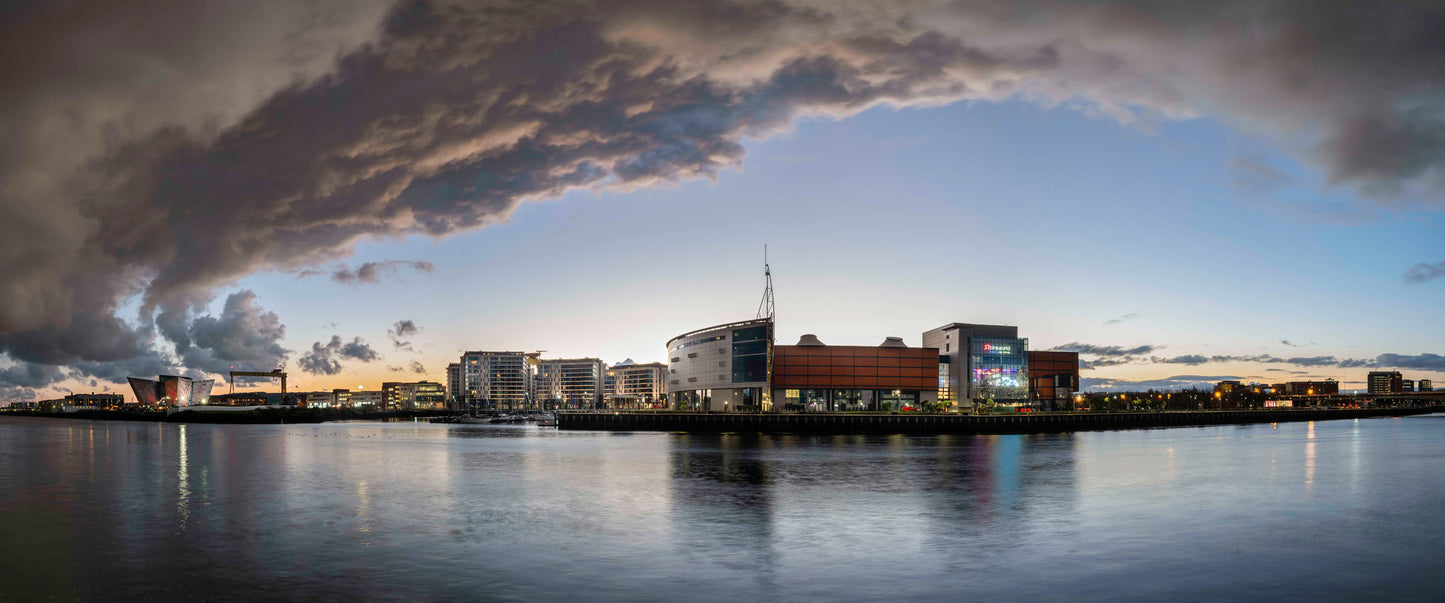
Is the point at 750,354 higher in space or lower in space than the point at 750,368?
higher

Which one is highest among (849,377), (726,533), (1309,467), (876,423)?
(726,533)

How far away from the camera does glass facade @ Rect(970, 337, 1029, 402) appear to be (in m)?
194

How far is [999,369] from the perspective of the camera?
19562 centimetres

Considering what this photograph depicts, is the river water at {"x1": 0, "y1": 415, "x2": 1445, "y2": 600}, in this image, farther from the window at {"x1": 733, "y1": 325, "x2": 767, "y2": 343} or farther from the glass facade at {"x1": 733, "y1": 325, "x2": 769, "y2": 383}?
the window at {"x1": 733, "y1": 325, "x2": 767, "y2": 343}

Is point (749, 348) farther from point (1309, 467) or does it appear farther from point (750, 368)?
point (1309, 467)

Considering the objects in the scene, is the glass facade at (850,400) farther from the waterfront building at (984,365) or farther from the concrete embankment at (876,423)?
the concrete embankment at (876,423)

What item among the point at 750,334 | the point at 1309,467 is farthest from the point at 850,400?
the point at 1309,467

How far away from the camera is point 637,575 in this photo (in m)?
26.1

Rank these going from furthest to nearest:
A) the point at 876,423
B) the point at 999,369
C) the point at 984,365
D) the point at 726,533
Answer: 1. the point at 999,369
2. the point at 984,365
3. the point at 876,423
4. the point at 726,533

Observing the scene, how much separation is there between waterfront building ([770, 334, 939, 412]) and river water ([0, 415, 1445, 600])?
115m

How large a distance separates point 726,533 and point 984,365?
561ft

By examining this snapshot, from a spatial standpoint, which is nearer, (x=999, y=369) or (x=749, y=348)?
(x=749, y=348)

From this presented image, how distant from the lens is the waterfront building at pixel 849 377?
7215 inches

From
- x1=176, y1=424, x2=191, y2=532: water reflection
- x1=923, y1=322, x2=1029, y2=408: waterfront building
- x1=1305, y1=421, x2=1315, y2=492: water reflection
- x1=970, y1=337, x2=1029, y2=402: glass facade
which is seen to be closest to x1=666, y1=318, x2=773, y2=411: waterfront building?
x1=923, y1=322, x2=1029, y2=408: waterfront building
